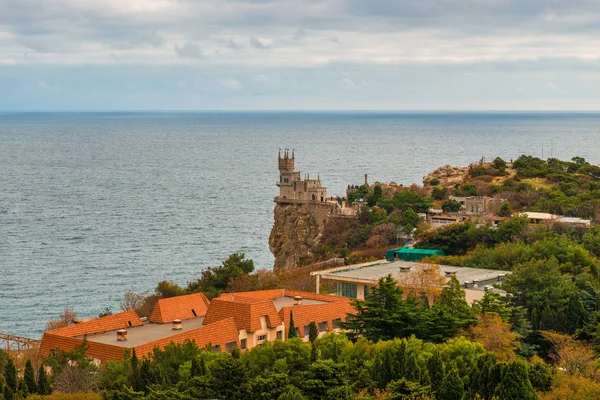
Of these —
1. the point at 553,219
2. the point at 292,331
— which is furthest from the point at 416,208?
the point at 292,331

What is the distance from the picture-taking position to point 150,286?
66875mm

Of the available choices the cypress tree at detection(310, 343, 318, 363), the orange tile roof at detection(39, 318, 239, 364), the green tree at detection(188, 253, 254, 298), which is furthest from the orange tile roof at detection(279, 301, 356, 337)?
the green tree at detection(188, 253, 254, 298)

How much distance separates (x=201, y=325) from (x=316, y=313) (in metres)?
4.98

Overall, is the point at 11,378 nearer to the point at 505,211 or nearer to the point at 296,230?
the point at 505,211

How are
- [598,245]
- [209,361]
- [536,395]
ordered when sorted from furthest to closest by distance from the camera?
[598,245] < [209,361] < [536,395]

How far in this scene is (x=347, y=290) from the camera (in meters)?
47.7

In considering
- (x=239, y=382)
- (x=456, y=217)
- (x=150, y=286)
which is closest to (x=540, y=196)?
Result: (x=456, y=217)

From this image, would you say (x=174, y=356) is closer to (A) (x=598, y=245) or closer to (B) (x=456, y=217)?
(A) (x=598, y=245)

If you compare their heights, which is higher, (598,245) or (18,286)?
(598,245)

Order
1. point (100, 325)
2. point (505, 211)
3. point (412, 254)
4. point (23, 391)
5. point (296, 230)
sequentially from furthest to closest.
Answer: point (296, 230), point (505, 211), point (412, 254), point (100, 325), point (23, 391)

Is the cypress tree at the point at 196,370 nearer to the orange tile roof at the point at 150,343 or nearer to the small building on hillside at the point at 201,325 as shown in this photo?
the orange tile roof at the point at 150,343

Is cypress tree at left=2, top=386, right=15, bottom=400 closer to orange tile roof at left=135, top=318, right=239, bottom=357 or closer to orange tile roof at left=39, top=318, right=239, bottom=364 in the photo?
orange tile roof at left=39, top=318, right=239, bottom=364

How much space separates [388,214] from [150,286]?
22574mm

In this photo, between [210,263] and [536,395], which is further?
[210,263]
